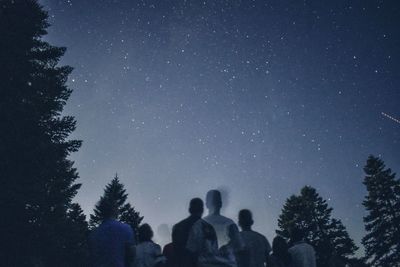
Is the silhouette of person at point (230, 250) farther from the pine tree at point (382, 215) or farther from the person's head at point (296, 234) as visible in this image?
the pine tree at point (382, 215)

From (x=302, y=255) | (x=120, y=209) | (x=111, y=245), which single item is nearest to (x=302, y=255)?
(x=302, y=255)

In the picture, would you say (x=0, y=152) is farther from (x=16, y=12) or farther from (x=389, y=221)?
(x=389, y=221)

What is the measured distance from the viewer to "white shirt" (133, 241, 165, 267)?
5738mm

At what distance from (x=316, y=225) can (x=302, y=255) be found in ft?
102

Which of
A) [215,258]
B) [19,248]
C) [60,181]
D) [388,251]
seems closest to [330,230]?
[388,251]

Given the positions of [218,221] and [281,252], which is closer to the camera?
[218,221]

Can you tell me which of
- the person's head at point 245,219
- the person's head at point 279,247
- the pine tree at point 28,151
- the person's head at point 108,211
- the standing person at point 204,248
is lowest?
the standing person at point 204,248

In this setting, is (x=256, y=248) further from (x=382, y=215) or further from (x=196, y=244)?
(x=382, y=215)

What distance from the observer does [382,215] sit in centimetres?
3119

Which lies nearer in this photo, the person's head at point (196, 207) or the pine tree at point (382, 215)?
the person's head at point (196, 207)

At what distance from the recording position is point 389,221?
101ft

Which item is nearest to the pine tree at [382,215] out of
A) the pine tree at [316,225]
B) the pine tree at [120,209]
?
the pine tree at [316,225]

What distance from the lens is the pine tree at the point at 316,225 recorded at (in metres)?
32.4

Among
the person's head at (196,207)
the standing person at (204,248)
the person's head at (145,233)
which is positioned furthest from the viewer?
the person's head at (145,233)
